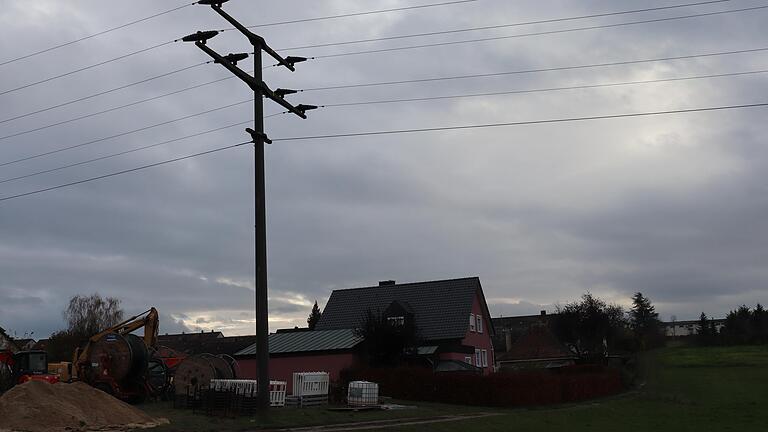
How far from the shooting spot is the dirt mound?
20812mm

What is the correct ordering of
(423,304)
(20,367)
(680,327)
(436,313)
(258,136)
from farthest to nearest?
(680,327) → (423,304) → (436,313) → (20,367) → (258,136)

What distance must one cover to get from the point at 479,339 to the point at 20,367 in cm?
3405

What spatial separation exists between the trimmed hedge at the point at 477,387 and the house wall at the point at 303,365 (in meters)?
3.53

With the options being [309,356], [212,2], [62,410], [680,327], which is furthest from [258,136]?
[680,327]

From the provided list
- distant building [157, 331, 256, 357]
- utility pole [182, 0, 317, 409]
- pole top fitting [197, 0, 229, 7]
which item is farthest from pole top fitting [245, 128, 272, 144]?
distant building [157, 331, 256, 357]

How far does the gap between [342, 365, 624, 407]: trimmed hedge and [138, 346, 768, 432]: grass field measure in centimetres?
157

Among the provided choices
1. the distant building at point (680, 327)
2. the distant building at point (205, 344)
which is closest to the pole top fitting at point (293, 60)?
the distant building at point (205, 344)

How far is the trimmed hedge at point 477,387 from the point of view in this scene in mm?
37625

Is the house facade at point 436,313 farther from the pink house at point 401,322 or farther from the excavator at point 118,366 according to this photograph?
the excavator at point 118,366

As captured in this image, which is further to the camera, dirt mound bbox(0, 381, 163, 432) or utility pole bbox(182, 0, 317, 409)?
utility pole bbox(182, 0, 317, 409)

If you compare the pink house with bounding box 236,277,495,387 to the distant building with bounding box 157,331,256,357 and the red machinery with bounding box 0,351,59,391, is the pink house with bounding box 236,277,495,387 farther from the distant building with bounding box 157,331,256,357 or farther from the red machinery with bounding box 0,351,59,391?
the distant building with bounding box 157,331,256,357

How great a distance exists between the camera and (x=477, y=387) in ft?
124

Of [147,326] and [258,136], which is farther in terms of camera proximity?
[147,326]

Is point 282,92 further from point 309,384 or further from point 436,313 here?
point 436,313
